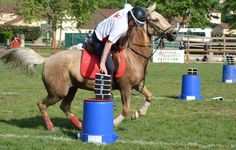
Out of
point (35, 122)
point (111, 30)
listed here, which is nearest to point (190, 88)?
point (35, 122)

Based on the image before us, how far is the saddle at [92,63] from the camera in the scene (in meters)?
9.07

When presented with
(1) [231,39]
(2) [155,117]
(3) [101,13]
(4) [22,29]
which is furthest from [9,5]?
(2) [155,117]

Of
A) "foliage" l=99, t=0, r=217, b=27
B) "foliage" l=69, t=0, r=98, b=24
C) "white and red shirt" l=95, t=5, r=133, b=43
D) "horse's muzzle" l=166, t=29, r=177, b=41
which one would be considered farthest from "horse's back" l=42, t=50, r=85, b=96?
"foliage" l=69, t=0, r=98, b=24

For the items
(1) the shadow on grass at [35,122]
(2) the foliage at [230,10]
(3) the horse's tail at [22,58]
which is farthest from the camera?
(2) the foliage at [230,10]

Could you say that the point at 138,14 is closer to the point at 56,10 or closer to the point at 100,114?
the point at 100,114

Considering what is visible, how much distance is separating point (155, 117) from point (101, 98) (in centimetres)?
341

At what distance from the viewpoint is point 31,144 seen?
808 centimetres

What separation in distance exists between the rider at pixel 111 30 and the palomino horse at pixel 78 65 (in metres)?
0.32

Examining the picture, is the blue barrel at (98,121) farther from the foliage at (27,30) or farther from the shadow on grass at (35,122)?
the foliage at (27,30)

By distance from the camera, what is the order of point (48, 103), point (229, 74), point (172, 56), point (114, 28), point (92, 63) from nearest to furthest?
point (114, 28)
point (92, 63)
point (48, 103)
point (229, 74)
point (172, 56)

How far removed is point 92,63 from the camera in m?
9.06

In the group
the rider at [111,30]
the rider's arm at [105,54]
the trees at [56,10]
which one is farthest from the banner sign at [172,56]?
the rider's arm at [105,54]

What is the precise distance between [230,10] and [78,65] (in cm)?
6524

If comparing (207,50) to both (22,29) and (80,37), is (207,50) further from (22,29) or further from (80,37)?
(22,29)
